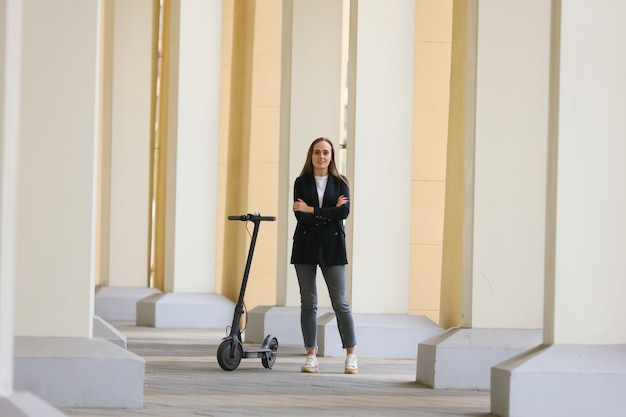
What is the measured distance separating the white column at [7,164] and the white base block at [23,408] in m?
0.07

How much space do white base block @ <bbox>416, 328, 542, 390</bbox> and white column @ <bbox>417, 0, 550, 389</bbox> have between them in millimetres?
45

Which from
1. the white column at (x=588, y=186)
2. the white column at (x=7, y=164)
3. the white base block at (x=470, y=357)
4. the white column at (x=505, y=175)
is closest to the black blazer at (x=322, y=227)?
the white column at (x=505, y=175)

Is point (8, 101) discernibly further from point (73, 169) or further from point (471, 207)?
point (471, 207)

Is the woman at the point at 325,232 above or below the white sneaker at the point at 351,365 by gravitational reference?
above

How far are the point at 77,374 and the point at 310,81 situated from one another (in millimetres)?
7911

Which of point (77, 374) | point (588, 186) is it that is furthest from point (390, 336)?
point (77, 374)

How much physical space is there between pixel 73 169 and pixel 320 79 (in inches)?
291

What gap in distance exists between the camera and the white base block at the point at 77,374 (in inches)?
312

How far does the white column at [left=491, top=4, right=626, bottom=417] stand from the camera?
27.0 feet

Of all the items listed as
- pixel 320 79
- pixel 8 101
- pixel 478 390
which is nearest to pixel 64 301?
pixel 8 101

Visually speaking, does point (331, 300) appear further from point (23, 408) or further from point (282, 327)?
point (23, 408)

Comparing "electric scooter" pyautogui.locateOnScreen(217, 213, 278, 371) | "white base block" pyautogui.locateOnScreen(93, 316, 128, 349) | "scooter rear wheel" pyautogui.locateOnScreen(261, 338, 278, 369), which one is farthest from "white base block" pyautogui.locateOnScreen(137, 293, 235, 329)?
"electric scooter" pyautogui.locateOnScreen(217, 213, 278, 371)

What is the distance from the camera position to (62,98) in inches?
327

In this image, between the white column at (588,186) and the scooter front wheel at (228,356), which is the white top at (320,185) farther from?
the white column at (588,186)
